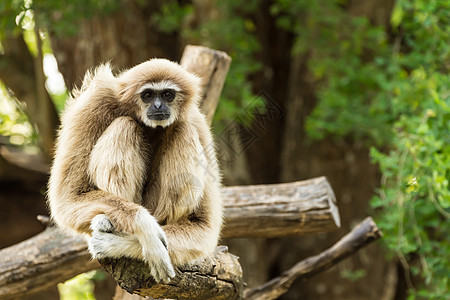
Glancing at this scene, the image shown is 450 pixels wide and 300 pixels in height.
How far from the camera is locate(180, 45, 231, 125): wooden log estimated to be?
6.36m

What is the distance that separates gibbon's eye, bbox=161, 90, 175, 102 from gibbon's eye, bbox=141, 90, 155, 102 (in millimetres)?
86

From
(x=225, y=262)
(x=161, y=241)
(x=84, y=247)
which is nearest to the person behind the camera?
(x=161, y=241)

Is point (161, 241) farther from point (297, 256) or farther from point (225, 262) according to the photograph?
point (297, 256)

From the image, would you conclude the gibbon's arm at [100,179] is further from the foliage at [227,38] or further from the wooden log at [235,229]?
the foliage at [227,38]

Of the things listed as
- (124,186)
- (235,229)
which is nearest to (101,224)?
(124,186)

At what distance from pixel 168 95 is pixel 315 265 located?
240cm

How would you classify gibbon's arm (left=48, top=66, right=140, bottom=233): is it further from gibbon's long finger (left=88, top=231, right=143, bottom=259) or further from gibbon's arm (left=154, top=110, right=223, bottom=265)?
gibbon's arm (left=154, top=110, right=223, bottom=265)

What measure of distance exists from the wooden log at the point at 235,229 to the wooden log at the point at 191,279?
107 centimetres

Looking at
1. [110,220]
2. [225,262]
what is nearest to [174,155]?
[110,220]

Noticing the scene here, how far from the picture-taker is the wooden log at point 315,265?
558 cm

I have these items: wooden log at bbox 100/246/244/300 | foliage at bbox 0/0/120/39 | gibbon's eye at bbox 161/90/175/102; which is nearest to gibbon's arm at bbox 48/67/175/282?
wooden log at bbox 100/246/244/300

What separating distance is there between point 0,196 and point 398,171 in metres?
6.82

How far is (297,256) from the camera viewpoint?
9.52 metres

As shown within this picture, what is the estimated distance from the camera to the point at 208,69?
250 inches
